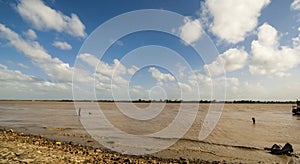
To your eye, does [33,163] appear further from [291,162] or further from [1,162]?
[291,162]

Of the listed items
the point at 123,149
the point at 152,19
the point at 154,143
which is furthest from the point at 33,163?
the point at 152,19

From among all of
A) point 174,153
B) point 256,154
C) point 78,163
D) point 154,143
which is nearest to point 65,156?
point 78,163

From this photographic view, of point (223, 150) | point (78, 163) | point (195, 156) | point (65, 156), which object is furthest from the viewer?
point (223, 150)

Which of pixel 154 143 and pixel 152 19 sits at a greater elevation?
pixel 152 19

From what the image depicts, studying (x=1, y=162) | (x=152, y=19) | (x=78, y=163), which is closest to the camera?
(x=1, y=162)

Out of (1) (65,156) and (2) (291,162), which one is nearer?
(1) (65,156)

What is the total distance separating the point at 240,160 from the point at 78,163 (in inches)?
342

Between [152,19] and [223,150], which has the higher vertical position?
[152,19]

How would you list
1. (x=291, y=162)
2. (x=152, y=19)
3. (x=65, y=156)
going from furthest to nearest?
(x=152, y=19), (x=291, y=162), (x=65, y=156)

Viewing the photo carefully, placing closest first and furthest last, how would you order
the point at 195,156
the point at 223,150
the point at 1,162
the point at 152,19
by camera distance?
the point at 1,162, the point at 195,156, the point at 223,150, the point at 152,19

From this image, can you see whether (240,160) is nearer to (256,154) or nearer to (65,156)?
(256,154)

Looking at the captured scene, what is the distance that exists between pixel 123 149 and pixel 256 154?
8459 mm

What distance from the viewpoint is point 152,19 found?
71.9ft

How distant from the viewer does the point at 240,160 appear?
11.9 metres
